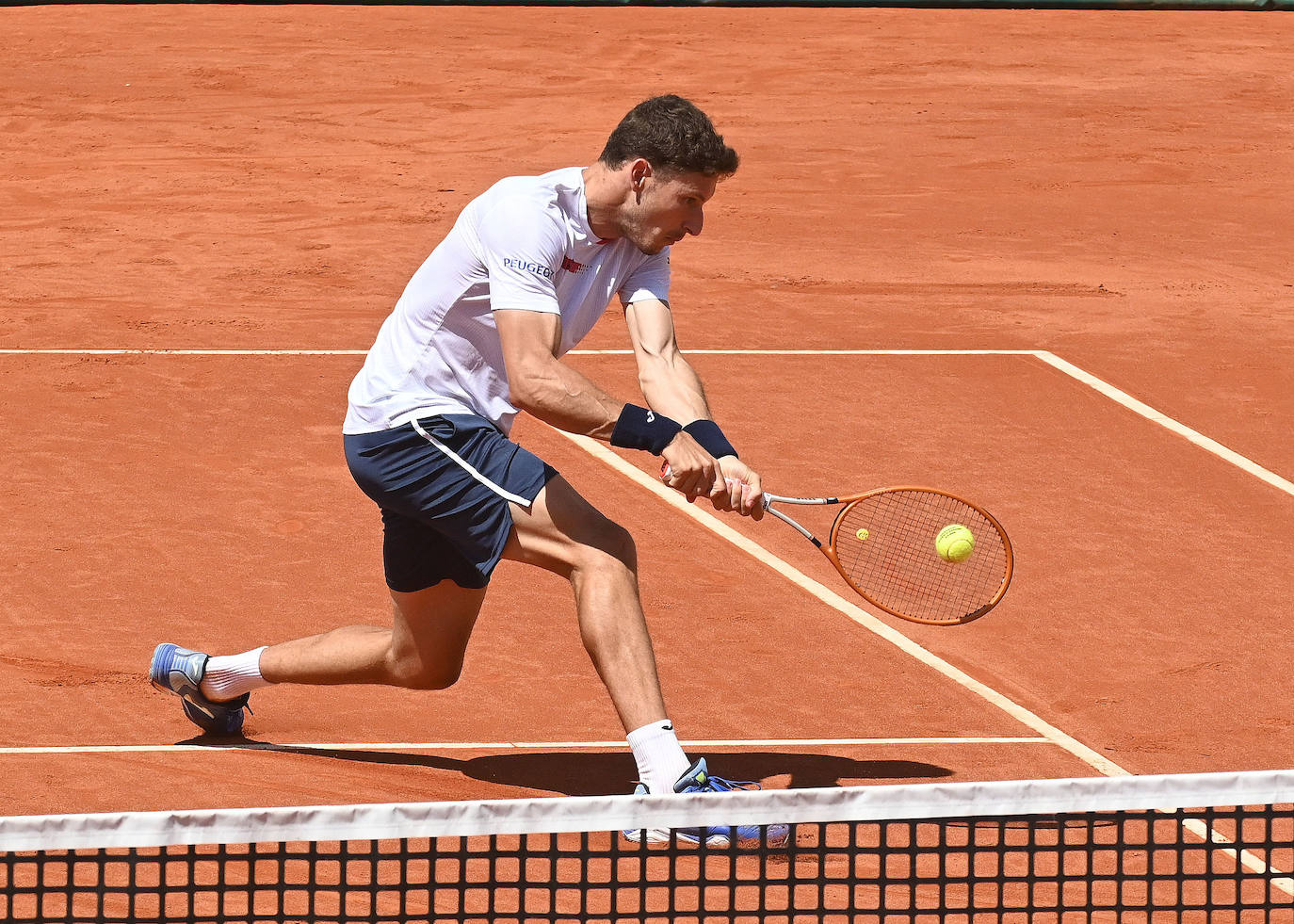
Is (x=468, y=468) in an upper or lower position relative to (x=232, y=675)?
upper

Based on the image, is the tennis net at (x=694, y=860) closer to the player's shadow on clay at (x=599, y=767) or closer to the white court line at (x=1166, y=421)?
the player's shadow on clay at (x=599, y=767)

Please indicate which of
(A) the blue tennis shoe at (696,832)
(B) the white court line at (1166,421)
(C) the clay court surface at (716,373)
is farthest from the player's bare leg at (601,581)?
(B) the white court line at (1166,421)

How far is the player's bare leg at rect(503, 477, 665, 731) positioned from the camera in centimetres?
474

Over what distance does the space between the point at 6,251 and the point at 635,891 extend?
9464mm

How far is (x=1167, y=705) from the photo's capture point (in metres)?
6.14

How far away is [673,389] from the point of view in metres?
5.14

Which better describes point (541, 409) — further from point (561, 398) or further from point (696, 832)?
point (696, 832)

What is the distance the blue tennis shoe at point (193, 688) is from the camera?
5.50 m

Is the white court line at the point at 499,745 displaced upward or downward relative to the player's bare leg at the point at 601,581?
downward

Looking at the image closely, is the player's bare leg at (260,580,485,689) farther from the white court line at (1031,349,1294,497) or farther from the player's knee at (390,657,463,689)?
the white court line at (1031,349,1294,497)

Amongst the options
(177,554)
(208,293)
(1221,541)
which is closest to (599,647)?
(177,554)

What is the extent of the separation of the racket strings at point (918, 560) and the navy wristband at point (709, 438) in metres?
0.95

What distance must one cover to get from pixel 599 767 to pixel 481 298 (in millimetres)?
1477

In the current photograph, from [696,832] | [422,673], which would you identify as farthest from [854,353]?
[696,832]
